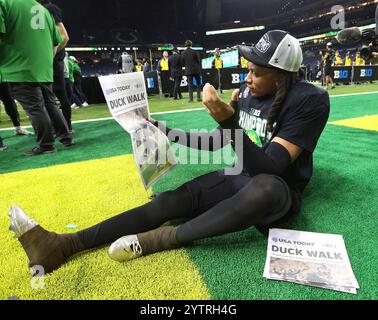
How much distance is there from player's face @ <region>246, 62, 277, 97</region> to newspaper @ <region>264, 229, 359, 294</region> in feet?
2.01

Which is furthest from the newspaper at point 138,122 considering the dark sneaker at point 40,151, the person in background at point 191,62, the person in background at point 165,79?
the person in background at point 165,79

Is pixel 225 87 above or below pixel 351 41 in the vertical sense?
below

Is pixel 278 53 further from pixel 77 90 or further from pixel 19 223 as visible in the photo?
pixel 77 90

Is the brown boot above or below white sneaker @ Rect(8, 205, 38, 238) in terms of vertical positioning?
below

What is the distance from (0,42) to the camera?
247cm

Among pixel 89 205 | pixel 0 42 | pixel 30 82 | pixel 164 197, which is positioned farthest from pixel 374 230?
pixel 0 42

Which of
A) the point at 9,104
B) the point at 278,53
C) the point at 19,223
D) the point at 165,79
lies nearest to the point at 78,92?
the point at 165,79

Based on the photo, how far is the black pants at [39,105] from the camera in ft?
8.66

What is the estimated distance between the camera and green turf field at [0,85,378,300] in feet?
3.12

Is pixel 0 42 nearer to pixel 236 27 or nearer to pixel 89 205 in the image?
pixel 89 205

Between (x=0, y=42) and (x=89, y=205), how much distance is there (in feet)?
6.05

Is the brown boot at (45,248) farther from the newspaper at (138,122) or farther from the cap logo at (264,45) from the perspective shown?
the cap logo at (264,45)

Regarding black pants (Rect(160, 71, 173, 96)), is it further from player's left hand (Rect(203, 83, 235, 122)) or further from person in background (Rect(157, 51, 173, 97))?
player's left hand (Rect(203, 83, 235, 122))

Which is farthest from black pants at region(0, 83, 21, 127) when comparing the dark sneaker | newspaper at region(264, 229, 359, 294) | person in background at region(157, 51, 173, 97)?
person in background at region(157, 51, 173, 97)
